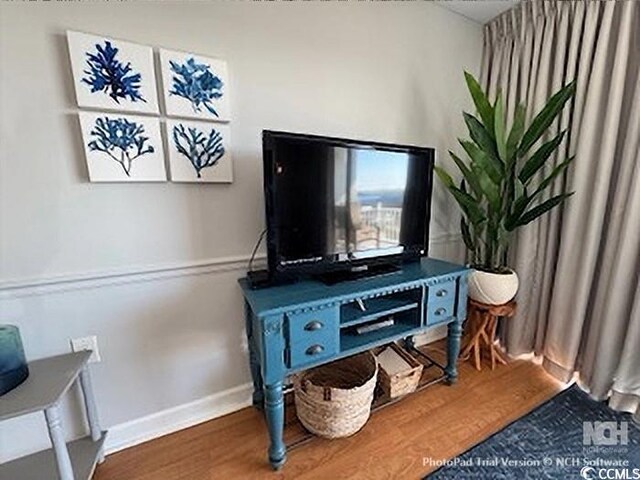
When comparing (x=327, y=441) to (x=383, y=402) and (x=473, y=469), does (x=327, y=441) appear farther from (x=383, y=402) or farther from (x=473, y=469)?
(x=473, y=469)

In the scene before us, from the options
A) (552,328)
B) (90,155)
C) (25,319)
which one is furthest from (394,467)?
(90,155)

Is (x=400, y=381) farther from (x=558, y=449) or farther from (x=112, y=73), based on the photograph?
(x=112, y=73)

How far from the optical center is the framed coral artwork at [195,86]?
1.29 m

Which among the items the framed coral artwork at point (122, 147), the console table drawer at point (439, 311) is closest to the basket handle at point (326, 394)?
the console table drawer at point (439, 311)

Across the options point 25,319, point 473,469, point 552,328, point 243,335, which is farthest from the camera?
point 552,328

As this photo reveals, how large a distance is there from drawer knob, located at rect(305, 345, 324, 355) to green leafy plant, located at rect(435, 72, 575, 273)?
1.24 meters

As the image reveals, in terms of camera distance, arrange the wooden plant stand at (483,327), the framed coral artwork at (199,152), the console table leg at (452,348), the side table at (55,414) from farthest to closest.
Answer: the wooden plant stand at (483,327) < the console table leg at (452,348) < the framed coral artwork at (199,152) < the side table at (55,414)

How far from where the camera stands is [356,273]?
156 cm

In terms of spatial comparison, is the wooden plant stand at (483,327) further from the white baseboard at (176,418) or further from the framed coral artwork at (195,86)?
the framed coral artwork at (195,86)

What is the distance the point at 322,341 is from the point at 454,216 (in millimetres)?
1548

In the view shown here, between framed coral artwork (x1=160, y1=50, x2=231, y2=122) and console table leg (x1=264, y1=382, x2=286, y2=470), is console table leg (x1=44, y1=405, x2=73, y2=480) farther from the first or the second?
framed coral artwork (x1=160, y1=50, x2=231, y2=122)

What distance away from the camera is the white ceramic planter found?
5.94 ft

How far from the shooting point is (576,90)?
5.57ft

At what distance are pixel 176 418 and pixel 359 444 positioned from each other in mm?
901
